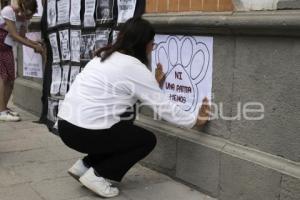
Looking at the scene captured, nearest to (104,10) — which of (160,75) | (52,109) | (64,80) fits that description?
(160,75)

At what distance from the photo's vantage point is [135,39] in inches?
150

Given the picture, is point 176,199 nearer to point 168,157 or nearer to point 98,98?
point 168,157

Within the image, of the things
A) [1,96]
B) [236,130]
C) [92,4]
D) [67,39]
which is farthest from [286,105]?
[1,96]

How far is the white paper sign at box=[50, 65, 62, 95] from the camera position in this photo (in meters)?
6.30

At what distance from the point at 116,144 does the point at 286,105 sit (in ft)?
4.46

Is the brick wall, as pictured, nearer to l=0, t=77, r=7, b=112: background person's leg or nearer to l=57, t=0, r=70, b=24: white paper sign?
l=57, t=0, r=70, b=24: white paper sign

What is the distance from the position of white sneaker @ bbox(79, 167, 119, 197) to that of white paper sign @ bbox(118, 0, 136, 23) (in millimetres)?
1648

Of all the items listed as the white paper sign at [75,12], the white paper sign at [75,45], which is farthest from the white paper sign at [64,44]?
the white paper sign at [75,12]

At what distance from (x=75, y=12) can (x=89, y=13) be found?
0.35 metres

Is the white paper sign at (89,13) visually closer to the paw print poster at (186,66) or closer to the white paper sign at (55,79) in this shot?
the white paper sign at (55,79)

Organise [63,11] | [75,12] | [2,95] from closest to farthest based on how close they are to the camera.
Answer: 1. [75,12]
2. [63,11]
3. [2,95]

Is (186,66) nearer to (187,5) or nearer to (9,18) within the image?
(187,5)

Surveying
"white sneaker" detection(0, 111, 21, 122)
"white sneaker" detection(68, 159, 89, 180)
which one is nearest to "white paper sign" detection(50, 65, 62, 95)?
"white sneaker" detection(0, 111, 21, 122)

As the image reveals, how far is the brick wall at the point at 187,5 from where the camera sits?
12.7ft
